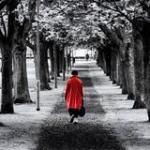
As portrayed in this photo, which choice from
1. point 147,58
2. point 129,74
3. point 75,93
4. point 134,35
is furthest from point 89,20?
point 147,58

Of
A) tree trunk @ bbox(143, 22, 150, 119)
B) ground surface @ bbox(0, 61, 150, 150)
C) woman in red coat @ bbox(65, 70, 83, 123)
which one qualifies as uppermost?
tree trunk @ bbox(143, 22, 150, 119)

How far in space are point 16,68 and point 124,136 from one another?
1406 centimetres

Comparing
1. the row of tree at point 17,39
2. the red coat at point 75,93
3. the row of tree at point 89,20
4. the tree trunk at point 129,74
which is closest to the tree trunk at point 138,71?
the row of tree at point 89,20

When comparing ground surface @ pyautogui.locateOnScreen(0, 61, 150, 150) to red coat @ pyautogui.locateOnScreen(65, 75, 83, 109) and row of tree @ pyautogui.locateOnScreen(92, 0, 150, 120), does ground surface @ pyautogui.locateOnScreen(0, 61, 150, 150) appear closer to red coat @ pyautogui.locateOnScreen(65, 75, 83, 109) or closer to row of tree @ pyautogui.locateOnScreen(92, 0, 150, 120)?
red coat @ pyautogui.locateOnScreen(65, 75, 83, 109)

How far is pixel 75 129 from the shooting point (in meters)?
20.1

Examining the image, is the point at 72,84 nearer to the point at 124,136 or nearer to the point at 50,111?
the point at 124,136

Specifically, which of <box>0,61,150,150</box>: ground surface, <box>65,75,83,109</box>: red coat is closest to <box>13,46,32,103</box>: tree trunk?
<box>0,61,150,150</box>: ground surface

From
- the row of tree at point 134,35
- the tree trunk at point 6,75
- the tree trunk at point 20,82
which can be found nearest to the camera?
the row of tree at point 134,35

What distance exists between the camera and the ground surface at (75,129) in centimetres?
1619

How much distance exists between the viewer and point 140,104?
27.0 m

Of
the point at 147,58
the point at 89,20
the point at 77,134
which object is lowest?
the point at 77,134

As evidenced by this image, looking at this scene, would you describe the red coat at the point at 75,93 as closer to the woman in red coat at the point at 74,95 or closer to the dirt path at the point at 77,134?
the woman in red coat at the point at 74,95

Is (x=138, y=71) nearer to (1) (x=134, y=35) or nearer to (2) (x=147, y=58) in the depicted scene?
(1) (x=134, y=35)

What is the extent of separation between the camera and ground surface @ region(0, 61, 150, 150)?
53.1 ft
